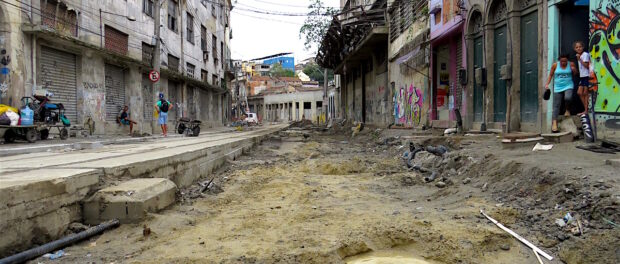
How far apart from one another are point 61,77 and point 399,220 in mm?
13692

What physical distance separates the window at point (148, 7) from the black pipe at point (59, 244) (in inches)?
733

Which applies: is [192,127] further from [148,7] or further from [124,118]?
[148,7]

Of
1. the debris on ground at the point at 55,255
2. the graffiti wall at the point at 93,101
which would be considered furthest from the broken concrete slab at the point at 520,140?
the graffiti wall at the point at 93,101

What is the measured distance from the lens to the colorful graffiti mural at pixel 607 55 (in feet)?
20.6

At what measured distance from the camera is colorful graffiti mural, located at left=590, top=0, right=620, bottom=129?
627cm

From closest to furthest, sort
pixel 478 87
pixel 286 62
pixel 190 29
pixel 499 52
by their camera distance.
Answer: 1. pixel 499 52
2. pixel 478 87
3. pixel 190 29
4. pixel 286 62

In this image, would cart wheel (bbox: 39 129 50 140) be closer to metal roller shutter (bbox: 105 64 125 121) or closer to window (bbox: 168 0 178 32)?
metal roller shutter (bbox: 105 64 125 121)

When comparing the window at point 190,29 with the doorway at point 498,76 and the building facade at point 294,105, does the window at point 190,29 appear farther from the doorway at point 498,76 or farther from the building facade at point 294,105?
the building facade at point 294,105

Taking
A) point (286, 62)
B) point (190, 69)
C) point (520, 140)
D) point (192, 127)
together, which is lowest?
point (520, 140)

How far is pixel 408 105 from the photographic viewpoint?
56.9 feet

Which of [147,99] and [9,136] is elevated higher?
[147,99]

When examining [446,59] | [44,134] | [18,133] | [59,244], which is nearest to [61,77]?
[44,134]

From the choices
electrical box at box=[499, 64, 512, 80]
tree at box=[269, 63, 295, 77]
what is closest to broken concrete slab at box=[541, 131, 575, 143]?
electrical box at box=[499, 64, 512, 80]

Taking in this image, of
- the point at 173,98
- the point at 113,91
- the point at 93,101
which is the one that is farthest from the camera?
the point at 173,98
